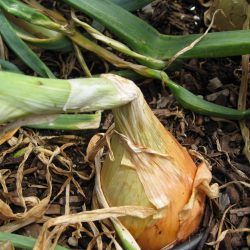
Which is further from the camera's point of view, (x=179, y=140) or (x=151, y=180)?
(x=179, y=140)

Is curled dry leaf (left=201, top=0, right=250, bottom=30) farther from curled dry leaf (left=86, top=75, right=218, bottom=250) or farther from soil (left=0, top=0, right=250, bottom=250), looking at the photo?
curled dry leaf (left=86, top=75, right=218, bottom=250)

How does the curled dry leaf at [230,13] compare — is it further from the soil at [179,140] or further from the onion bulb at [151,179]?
the onion bulb at [151,179]

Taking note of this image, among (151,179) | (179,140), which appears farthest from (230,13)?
(151,179)

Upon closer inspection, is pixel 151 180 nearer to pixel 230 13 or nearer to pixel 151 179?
pixel 151 179

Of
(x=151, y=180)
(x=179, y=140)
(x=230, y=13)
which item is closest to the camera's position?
(x=151, y=180)

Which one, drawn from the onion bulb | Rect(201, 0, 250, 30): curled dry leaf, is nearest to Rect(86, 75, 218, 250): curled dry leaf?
the onion bulb

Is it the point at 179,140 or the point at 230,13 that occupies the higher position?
the point at 230,13

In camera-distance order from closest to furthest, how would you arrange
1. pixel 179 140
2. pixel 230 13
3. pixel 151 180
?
pixel 151 180 < pixel 179 140 < pixel 230 13
